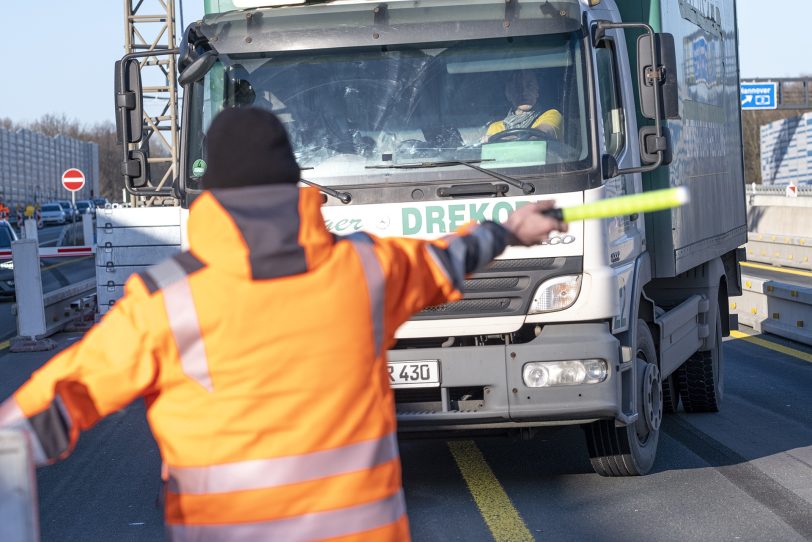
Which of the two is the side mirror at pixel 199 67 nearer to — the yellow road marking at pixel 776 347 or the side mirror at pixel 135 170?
the side mirror at pixel 135 170

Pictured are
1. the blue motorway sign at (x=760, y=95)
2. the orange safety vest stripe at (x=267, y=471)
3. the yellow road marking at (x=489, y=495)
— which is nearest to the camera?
the orange safety vest stripe at (x=267, y=471)

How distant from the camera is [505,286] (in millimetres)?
6680

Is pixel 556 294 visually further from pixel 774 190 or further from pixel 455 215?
pixel 774 190

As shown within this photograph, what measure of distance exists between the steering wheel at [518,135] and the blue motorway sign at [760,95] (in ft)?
158

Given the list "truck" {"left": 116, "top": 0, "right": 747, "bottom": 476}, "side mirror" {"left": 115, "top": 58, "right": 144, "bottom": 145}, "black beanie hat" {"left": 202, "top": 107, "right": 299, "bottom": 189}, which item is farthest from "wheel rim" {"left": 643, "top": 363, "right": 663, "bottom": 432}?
"black beanie hat" {"left": 202, "top": 107, "right": 299, "bottom": 189}

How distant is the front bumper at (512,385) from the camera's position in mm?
6633

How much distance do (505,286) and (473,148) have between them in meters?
0.75

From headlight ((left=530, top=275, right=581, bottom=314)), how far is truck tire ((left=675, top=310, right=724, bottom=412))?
3.52 meters

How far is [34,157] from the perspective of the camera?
92.6 m

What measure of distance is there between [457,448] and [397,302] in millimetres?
5920

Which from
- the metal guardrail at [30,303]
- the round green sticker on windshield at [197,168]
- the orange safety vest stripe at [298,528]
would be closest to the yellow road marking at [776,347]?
the round green sticker on windshield at [197,168]

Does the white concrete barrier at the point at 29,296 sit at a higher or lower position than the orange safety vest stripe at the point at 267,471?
lower

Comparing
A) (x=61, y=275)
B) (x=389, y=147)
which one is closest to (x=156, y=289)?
(x=389, y=147)

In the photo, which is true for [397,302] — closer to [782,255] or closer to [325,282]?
[325,282]
